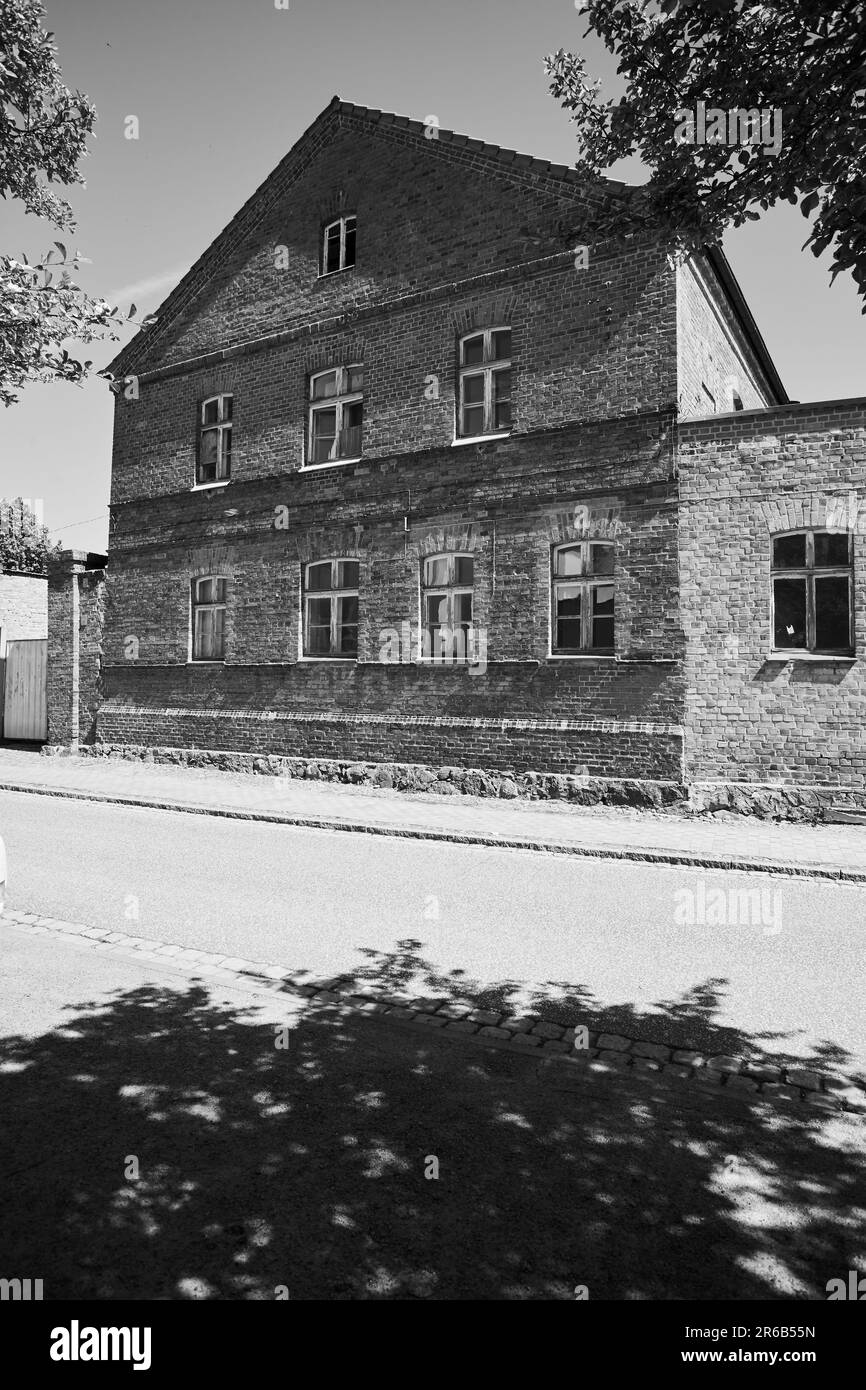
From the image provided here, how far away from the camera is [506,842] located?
10.5 meters

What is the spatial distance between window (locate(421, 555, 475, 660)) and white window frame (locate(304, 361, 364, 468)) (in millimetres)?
2739

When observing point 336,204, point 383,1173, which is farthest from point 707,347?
point 383,1173

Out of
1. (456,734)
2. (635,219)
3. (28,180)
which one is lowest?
(456,734)

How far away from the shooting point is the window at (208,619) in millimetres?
17812

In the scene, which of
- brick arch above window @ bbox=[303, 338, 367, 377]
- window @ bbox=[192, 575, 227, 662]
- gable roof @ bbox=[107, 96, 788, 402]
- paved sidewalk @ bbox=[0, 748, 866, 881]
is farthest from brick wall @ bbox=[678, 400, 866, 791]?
window @ bbox=[192, 575, 227, 662]

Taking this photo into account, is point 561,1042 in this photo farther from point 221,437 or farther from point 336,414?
point 221,437

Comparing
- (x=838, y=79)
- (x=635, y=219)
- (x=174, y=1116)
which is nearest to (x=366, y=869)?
(x=174, y=1116)

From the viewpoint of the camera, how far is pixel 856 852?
978 cm

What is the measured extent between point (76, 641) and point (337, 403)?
8237 mm

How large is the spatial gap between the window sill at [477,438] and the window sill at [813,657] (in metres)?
5.40

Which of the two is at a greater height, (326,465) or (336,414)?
(336,414)

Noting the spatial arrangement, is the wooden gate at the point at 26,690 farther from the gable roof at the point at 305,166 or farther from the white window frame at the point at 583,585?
the white window frame at the point at 583,585

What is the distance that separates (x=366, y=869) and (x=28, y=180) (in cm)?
1038
